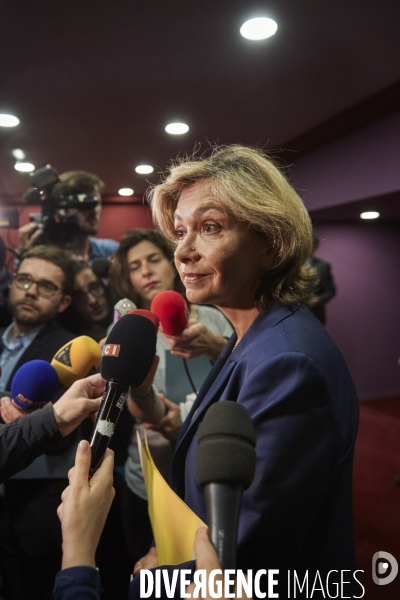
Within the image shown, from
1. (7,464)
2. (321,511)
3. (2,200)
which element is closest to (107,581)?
(7,464)

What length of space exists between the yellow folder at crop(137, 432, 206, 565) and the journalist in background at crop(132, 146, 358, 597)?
74mm

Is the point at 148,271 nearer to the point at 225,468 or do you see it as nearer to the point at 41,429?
the point at 41,429

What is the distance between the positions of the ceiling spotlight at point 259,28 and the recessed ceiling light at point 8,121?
1820 millimetres

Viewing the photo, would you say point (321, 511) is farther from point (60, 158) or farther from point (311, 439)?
point (60, 158)

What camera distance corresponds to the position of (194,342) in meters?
1.36

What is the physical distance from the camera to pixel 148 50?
2213 millimetres

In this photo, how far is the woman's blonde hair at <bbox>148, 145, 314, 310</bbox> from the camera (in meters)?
0.92

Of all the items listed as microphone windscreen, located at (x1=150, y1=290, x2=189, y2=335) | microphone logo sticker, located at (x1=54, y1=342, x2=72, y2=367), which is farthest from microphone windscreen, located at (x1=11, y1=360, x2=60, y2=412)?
microphone windscreen, located at (x1=150, y1=290, x2=189, y2=335)

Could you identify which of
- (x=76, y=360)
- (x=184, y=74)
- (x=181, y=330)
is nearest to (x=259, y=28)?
(x=184, y=74)

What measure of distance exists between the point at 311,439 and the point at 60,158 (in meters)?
3.86

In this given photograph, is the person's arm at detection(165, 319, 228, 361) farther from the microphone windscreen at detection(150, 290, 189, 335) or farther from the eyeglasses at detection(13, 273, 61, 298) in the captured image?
the eyeglasses at detection(13, 273, 61, 298)

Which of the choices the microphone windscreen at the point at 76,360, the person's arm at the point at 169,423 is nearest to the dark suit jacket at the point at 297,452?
the microphone windscreen at the point at 76,360

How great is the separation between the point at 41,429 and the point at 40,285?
0.90m

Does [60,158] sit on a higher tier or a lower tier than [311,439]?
higher
